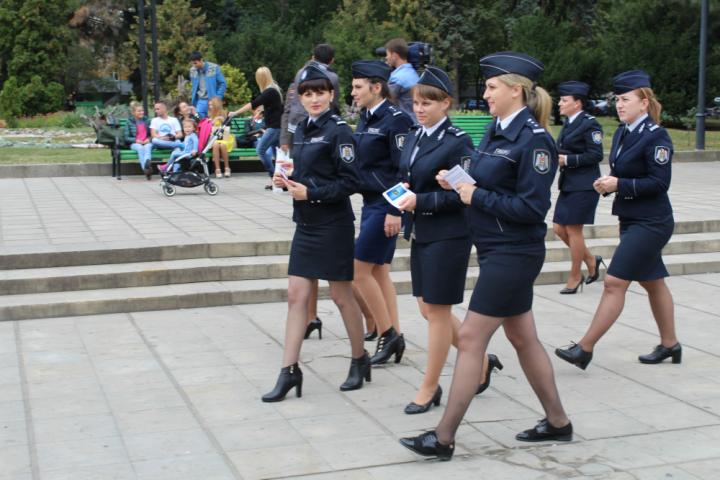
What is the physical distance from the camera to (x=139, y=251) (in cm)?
749

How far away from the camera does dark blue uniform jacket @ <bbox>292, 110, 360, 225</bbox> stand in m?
4.54

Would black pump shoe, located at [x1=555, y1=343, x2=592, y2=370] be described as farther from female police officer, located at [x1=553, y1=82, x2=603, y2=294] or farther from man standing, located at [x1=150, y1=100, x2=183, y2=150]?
man standing, located at [x1=150, y1=100, x2=183, y2=150]

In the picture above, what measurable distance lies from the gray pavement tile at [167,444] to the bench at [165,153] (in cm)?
1037

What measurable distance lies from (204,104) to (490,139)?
11.7m

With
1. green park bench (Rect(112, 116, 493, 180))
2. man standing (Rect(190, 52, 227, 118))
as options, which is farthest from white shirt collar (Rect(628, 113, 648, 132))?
man standing (Rect(190, 52, 227, 118))

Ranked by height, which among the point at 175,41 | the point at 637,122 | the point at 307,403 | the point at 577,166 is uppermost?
the point at 175,41

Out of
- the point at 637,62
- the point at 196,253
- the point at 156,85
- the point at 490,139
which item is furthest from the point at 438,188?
the point at 637,62

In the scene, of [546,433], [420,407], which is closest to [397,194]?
[420,407]

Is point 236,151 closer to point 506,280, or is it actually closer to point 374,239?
point 374,239

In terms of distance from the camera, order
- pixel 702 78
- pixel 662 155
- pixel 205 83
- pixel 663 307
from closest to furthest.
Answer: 1. pixel 662 155
2. pixel 663 307
3. pixel 205 83
4. pixel 702 78

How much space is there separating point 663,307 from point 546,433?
1856 millimetres

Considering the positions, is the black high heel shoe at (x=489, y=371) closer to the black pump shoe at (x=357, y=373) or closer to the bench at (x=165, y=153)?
the black pump shoe at (x=357, y=373)

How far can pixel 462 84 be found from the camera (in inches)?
1938

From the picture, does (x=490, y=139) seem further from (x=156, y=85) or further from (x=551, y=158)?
(x=156, y=85)
